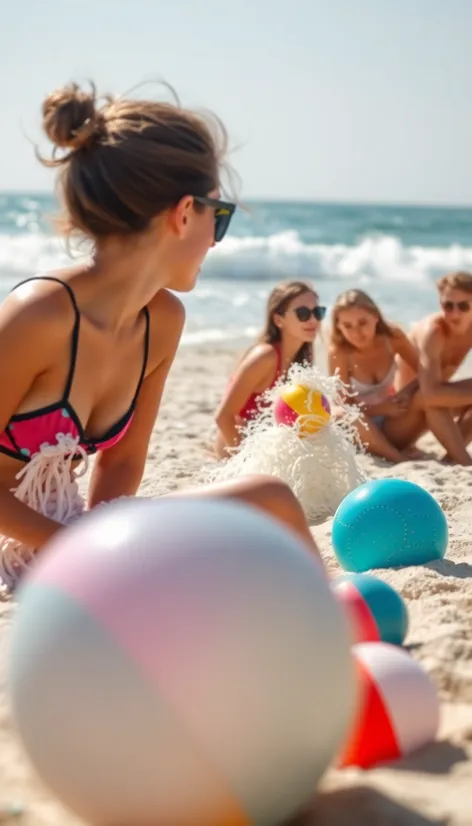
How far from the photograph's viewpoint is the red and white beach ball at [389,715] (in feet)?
7.73

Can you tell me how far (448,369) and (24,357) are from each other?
4.65 m

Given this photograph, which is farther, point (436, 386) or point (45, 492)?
point (436, 386)

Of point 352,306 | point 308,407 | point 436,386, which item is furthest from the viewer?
point 352,306

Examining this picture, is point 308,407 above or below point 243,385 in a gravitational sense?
above

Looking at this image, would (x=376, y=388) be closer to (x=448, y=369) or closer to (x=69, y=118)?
(x=448, y=369)

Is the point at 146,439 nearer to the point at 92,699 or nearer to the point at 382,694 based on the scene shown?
the point at 382,694

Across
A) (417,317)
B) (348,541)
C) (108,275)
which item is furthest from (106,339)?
(417,317)

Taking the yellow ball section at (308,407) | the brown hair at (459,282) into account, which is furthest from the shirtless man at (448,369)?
the yellow ball section at (308,407)

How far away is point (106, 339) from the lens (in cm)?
330

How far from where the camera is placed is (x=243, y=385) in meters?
6.30

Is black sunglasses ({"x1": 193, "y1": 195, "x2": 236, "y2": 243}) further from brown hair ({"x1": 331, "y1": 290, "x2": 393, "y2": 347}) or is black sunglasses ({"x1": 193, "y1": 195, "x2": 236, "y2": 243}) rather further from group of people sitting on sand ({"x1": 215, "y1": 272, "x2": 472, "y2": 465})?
brown hair ({"x1": 331, "y1": 290, "x2": 393, "y2": 347})

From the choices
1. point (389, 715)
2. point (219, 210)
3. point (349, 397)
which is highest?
point (219, 210)

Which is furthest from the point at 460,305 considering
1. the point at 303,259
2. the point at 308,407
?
the point at 303,259

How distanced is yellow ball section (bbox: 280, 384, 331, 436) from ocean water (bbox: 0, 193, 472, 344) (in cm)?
443
